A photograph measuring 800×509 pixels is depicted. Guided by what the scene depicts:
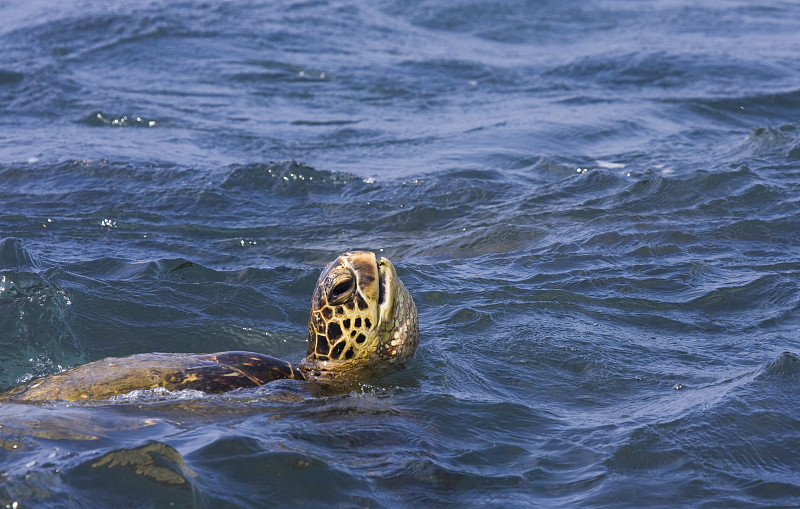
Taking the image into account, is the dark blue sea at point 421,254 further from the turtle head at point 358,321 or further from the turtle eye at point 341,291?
the turtle eye at point 341,291

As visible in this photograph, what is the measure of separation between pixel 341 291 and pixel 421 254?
2531 mm

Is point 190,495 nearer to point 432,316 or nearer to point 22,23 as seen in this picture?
point 432,316

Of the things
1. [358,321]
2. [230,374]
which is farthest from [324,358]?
[230,374]

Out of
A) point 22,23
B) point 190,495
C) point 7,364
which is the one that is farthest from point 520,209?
point 22,23

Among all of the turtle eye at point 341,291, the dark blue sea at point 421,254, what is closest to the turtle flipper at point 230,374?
the dark blue sea at point 421,254

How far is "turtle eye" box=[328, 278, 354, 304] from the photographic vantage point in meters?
4.53

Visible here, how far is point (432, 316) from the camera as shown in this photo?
5.85 metres

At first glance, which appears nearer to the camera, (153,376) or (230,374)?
(153,376)

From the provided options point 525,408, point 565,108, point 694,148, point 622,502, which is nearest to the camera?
point 622,502

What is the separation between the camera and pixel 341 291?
4551 mm

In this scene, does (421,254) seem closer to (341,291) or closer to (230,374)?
(341,291)

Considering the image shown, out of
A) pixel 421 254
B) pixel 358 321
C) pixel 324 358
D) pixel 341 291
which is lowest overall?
pixel 421 254

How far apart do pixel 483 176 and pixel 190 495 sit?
5.93 metres

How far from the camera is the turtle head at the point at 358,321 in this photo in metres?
4.53
